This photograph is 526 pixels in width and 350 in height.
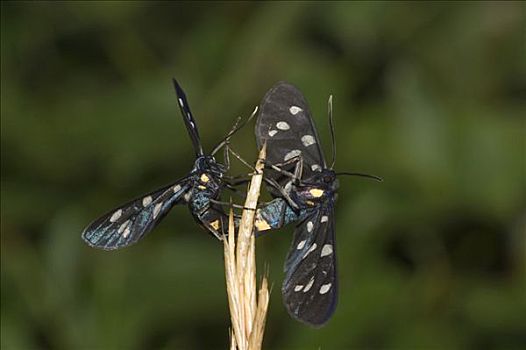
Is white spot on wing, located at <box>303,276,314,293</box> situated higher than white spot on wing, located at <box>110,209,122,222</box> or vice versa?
white spot on wing, located at <box>110,209,122,222</box>

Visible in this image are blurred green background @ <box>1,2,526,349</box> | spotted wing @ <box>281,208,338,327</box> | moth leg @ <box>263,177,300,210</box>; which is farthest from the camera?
blurred green background @ <box>1,2,526,349</box>

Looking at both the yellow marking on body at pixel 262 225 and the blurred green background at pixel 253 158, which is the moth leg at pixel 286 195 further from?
the blurred green background at pixel 253 158

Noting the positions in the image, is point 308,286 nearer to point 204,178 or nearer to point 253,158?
point 204,178

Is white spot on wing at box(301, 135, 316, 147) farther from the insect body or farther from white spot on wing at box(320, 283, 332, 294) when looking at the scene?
white spot on wing at box(320, 283, 332, 294)

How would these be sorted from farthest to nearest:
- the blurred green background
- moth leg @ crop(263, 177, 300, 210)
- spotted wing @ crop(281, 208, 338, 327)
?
1. the blurred green background
2. moth leg @ crop(263, 177, 300, 210)
3. spotted wing @ crop(281, 208, 338, 327)

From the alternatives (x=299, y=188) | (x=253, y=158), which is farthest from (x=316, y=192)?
(x=253, y=158)

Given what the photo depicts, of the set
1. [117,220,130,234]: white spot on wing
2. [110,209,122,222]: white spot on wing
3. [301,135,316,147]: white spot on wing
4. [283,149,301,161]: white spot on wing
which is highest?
[301,135,316,147]: white spot on wing

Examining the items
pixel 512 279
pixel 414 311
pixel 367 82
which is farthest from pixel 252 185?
pixel 367 82

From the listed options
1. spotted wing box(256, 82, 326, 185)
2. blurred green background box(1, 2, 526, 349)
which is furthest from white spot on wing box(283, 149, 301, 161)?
blurred green background box(1, 2, 526, 349)

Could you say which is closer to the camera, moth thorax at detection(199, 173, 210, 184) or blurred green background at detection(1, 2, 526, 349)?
moth thorax at detection(199, 173, 210, 184)
